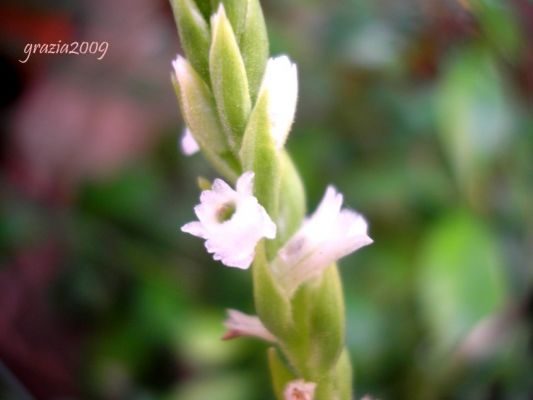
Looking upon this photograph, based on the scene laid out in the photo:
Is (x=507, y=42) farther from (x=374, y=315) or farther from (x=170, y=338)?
(x=170, y=338)

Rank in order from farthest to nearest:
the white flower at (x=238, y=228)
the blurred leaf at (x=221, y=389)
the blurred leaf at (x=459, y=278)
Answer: the blurred leaf at (x=221, y=389)
the blurred leaf at (x=459, y=278)
the white flower at (x=238, y=228)

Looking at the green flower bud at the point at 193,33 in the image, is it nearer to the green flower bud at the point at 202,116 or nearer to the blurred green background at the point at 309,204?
the green flower bud at the point at 202,116

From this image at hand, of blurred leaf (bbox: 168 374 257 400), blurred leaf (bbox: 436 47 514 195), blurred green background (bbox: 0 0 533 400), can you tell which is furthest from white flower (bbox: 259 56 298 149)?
blurred leaf (bbox: 168 374 257 400)

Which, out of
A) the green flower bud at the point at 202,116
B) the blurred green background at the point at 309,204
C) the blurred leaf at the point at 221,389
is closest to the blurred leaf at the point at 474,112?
the blurred green background at the point at 309,204

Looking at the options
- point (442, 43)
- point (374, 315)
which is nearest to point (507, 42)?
point (442, 43)

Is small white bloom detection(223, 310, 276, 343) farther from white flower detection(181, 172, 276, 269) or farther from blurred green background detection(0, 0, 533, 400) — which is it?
blurred green background detection(0, 0, 533, 400)
